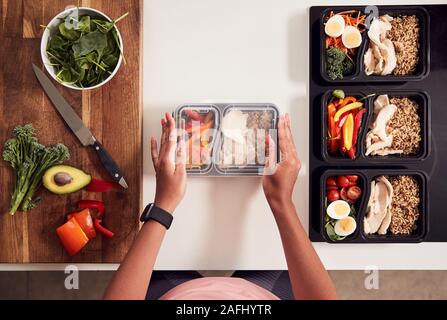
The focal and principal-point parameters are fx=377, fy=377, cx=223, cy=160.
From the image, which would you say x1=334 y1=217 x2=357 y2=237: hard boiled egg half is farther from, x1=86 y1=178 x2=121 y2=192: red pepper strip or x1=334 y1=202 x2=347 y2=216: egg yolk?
x1=86 y1=178 x2=121 y2=192: red pepper strip

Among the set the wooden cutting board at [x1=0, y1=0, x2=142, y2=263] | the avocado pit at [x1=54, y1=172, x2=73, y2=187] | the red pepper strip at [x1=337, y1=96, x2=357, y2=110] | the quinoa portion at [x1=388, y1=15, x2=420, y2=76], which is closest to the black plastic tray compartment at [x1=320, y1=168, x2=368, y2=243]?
the red pepper strip at [x1=337, y1=96, x2=357, y2=110]

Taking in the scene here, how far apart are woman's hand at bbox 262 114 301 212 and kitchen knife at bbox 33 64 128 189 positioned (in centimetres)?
49

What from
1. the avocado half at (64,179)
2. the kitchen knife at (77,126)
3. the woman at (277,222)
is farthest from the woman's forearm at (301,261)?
the avocado half at (64,179)

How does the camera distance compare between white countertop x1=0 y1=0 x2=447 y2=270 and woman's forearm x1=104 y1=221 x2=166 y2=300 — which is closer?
woman's forearm x1=104 y1=221 x2=166 y2=300

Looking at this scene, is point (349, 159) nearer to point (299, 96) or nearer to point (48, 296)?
point (299, 96)

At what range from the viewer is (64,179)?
1.22 metres

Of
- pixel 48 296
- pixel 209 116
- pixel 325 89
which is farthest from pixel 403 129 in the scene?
pixel 48 296

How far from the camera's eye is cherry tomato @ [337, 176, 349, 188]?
4.12ft

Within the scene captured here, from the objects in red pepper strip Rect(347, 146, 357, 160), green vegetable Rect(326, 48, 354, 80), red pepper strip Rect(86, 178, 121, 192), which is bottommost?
red pepper strip Rect(86, 178, 121, 192)

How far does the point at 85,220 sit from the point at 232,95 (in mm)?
635

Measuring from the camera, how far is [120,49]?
1.17 m

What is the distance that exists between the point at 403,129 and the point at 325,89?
0.29m

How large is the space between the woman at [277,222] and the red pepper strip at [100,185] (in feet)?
0.52

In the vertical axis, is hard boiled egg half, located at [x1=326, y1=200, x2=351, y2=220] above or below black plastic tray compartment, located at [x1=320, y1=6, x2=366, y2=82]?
below
